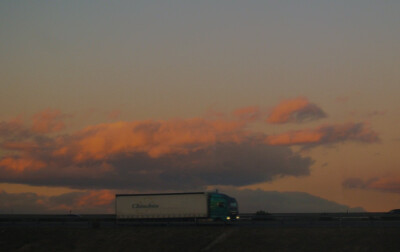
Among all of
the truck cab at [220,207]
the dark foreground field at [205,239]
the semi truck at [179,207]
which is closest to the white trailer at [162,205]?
the semi truck at [179,207]

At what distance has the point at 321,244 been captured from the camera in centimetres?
5525

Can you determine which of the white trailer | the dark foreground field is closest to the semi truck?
the white trailer

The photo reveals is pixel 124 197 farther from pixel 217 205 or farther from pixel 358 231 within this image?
pixel 358 231

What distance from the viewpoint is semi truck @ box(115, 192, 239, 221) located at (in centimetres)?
7532

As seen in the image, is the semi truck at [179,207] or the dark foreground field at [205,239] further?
the semi truck at [179,207]

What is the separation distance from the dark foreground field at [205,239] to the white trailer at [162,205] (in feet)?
24.3

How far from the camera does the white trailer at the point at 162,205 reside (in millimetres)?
75812

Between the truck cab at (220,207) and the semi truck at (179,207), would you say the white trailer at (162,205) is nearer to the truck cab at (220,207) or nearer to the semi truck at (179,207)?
the semi truck at (179,207)

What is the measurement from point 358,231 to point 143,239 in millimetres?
25282

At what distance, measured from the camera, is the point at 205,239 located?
6069cm

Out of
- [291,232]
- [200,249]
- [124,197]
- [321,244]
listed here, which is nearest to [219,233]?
[200,249]

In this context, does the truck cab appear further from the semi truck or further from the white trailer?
the white trailer

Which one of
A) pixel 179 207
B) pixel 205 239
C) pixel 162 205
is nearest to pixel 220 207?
pixel 179 207

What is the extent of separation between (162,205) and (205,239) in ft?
60.7
